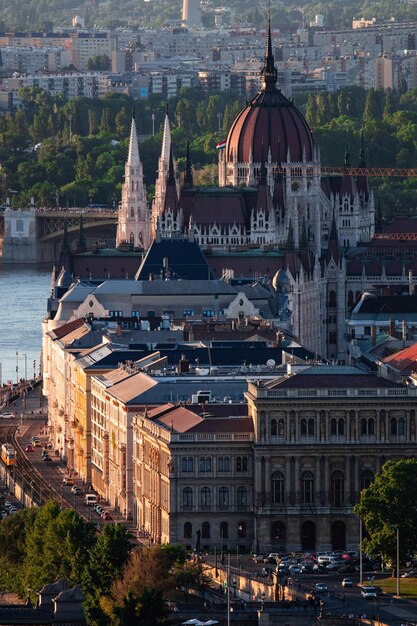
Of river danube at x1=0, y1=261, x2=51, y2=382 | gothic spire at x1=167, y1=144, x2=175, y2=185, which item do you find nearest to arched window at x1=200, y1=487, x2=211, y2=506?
river danube at x1=0, y1=261, x2=51, y2=382

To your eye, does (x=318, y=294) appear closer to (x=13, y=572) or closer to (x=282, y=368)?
(x=282, y=368)

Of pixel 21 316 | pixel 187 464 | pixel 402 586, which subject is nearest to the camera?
pixel 402 586

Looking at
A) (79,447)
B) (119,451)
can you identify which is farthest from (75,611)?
(79,447)

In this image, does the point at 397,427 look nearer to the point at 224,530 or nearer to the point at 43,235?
the point at 224,530

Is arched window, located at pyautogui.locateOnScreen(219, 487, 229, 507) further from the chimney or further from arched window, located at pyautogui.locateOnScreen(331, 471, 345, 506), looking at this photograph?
the chimney

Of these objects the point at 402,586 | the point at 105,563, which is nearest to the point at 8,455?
the point at 402,586
